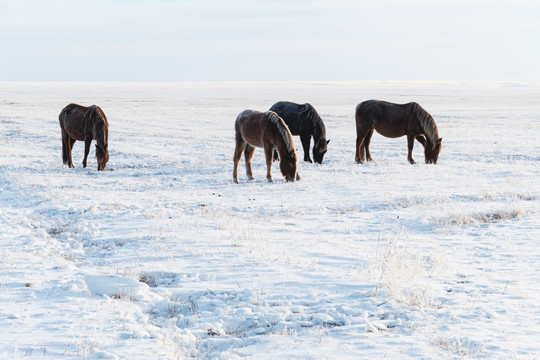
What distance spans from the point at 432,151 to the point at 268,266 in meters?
12.5

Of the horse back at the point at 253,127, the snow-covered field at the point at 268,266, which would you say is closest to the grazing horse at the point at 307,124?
the snow-covered field at the point at 268,266

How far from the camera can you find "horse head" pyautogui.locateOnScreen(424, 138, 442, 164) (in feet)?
57.5

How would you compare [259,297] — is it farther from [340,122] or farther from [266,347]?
[340,122]

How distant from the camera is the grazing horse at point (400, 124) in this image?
688 inches

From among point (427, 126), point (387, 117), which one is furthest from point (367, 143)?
point (427, 126)

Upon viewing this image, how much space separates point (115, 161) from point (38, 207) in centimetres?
761

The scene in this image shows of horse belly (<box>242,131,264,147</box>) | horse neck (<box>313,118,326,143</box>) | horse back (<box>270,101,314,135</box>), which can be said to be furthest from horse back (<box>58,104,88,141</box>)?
horse neck (<box>313,118,326,143</box>)

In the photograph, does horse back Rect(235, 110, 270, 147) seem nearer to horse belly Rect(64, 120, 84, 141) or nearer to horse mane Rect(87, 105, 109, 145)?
horse mane Rect(87, 105, 109, 145)

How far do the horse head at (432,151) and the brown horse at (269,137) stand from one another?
5917mm

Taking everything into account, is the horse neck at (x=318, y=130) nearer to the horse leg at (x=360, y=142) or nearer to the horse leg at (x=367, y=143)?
the horse leg at (x=360, y=142)

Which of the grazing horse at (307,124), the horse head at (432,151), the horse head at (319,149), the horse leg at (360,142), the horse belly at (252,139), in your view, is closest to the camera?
the horse belly at (252,139)

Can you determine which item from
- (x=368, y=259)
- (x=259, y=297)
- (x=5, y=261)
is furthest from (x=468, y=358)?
(x=5, y=261)

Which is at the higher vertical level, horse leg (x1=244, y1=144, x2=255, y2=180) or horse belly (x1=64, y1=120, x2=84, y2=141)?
horse belly (x1=64, y1=120, x2=84, y2=141)

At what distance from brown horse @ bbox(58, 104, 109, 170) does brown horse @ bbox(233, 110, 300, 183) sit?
13.5ft
